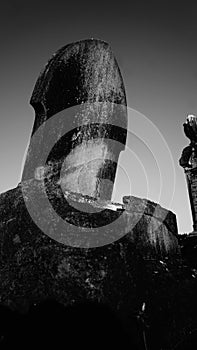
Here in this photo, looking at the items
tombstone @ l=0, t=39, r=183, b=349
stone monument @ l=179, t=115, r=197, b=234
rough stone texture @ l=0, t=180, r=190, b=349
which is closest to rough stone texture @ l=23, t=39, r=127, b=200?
tombstone @ l=0, t=39, r=183, b=349

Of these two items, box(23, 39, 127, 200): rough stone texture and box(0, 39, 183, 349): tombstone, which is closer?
box(0, 39, 183, 349): tombstone

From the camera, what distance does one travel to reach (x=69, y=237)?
183 centimetres

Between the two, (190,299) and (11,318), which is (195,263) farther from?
(11,318)

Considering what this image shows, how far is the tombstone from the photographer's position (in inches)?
63.9

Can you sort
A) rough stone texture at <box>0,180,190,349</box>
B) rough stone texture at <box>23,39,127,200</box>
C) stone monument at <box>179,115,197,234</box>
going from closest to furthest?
rough stone texture at <box>0,180,190,349</box> → rough stone texture at <box>23,39,127,200</box> → stone monument at <box>179,115,197,234</box>

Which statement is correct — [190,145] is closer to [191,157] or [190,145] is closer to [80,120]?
[191,157]

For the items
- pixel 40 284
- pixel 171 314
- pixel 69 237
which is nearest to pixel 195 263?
pixel 171 314

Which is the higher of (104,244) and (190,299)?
(104,244)

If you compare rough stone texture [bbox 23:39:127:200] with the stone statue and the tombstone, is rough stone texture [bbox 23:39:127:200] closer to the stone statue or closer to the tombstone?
the tombstone

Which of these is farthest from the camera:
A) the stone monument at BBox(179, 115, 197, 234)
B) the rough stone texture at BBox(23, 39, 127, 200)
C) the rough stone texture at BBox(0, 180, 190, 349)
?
the stone monument at BBox(179, 115, 197, 234)

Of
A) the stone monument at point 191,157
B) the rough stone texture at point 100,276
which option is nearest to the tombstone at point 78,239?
the rough stone texture at point 100,276

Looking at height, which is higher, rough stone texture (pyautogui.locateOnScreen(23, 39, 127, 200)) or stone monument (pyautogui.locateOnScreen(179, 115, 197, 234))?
stone monument (pyautogui.locateOnScreen(179, 115, 197, 234))

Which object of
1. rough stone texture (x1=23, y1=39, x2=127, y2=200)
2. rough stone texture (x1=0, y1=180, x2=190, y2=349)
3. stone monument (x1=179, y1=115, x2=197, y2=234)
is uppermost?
stone monument (x1=179, y1=115, x2=197, y2=234)

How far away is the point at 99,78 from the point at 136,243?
2144mm
